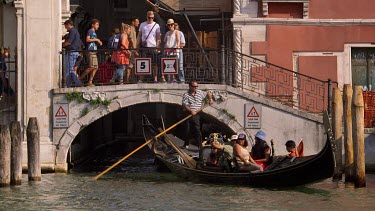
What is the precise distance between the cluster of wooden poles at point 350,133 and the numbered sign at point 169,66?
2.95 metres

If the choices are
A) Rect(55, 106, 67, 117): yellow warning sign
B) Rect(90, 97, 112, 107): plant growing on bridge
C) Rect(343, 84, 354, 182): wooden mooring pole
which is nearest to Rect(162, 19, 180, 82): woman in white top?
Rect(90, 97, 112, 107): plant growing on bridge

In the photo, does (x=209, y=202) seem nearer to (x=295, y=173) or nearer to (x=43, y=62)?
(x=295, y=173)

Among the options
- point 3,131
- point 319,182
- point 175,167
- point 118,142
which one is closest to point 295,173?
point 319,182

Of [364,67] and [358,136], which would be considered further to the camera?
[364,67]

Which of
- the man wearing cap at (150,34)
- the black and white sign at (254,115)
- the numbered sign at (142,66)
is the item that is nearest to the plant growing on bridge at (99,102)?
the numbered sign at (142,66)

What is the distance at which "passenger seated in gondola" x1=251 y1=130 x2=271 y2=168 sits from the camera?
71.4 ft

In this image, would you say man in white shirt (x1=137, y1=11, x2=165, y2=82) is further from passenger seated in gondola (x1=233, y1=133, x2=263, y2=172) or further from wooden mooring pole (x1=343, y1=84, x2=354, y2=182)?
wooden mooring pole (x1=343, y1=84, x2=354, y2=182)

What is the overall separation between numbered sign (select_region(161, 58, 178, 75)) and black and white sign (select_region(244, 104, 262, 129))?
1390mm

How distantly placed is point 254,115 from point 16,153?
14.7 feet

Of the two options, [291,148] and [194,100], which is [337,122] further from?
[194,100]

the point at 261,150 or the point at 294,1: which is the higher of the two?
the point at 294,1

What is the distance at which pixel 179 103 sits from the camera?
2361 cm

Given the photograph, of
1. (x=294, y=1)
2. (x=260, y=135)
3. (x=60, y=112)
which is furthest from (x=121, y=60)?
(x=294, y=1)

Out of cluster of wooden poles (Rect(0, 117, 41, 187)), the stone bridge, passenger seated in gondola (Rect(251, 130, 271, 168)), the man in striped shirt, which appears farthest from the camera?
the stone bridge
